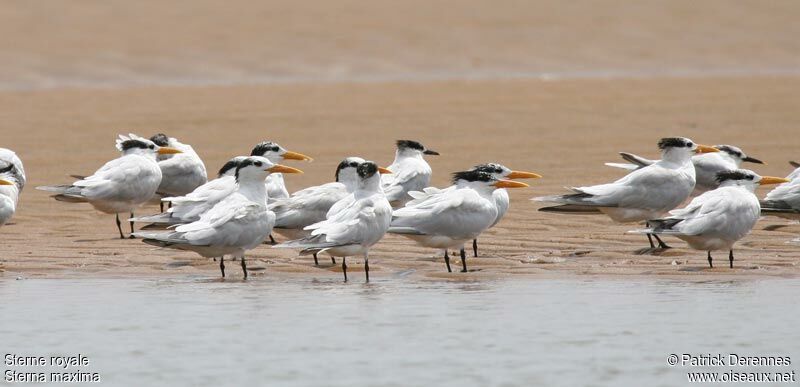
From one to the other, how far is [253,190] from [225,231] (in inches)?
22.5

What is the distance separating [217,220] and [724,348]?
372cm

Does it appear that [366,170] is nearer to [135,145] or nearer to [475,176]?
[475,176]

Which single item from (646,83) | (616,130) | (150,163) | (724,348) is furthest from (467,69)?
(724,348)

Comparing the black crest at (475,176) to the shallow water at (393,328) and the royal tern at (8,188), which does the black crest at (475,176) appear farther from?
the royal tern at (8,188)

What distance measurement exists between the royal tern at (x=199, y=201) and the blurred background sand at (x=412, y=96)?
1.00ft

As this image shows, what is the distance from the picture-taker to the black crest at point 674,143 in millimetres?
11625

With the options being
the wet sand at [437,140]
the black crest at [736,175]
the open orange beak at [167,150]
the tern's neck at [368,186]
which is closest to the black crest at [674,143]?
the wet sand at [437,140]

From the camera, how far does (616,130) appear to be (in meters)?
18.0

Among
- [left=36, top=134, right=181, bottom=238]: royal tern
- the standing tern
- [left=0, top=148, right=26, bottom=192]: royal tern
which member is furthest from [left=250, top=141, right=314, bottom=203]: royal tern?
[left=0, top=148, right=26, bottom=192]: royal tern

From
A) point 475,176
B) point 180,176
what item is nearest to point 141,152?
point 180,176

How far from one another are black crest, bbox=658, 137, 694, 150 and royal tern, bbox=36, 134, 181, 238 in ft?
13.9

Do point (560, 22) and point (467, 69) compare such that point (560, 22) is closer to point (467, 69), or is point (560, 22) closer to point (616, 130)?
point (467, 69)

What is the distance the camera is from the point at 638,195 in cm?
1147

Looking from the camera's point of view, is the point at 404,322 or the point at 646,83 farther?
the point at 646,83
